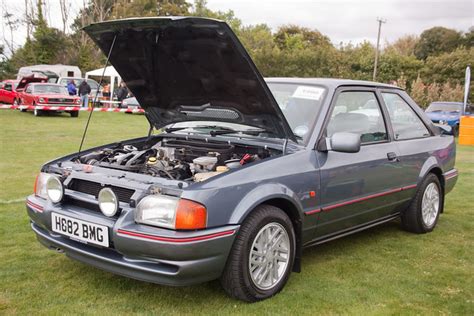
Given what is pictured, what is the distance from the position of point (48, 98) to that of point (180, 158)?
677 inches

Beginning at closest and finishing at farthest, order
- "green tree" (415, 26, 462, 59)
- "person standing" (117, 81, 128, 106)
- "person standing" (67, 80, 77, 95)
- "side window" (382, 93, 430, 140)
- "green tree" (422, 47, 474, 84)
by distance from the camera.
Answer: "side window" (382, 93, 430, 140) < "person standing" (67, 80, 77, 95) < "person standing" (117, 81, 128, 106) < "green tree" (422, 47, 474, 84) < "green tree" (415, 26, 462, 59)

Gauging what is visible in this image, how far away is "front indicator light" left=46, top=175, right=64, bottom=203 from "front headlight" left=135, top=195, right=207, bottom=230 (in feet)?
2.46

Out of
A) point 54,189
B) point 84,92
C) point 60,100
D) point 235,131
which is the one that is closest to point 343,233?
point 235,131

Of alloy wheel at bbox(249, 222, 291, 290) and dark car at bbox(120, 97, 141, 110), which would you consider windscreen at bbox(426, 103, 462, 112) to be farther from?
alloy wheel at bbox(249, 222, 291, 290)

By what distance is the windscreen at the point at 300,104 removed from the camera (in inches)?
155

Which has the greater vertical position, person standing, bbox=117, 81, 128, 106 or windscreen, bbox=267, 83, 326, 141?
windscreen, bbox=267, 83, 326, 141

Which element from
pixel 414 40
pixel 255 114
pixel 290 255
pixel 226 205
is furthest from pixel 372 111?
pixel 414 40

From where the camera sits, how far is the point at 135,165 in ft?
12.4

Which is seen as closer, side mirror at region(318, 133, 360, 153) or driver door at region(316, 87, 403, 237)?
side mirror at region(318, 133, 360, 153)

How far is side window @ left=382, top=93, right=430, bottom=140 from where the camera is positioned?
15.8ft

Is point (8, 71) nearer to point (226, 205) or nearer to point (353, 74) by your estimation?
point (353, 74)

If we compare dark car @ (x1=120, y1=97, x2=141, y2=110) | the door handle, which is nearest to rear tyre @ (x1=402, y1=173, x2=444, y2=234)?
the door handle

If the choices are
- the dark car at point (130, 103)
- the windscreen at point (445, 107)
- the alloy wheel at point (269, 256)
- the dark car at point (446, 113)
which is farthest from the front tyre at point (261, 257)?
the dark car at point (130, 103)

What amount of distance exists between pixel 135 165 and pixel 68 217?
2.29 feet
